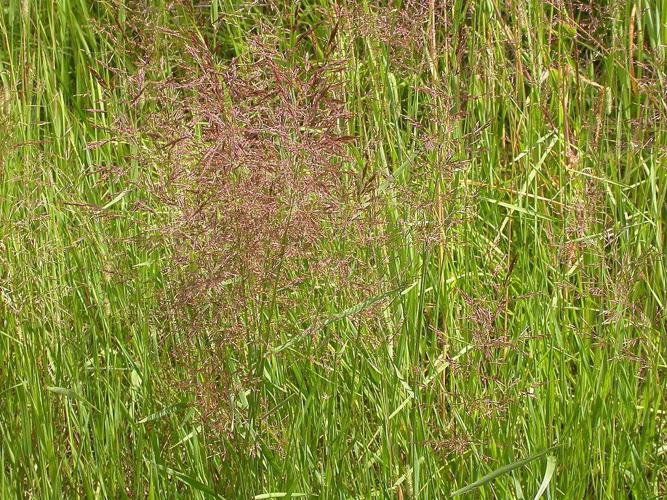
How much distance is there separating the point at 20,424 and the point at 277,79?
86 centimetres

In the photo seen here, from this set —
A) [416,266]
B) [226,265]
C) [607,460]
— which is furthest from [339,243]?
[607,460]

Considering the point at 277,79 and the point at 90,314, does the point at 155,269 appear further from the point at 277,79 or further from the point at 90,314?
the point at 277,79

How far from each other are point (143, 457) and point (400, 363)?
478 millimetres

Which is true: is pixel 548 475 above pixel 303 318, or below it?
below

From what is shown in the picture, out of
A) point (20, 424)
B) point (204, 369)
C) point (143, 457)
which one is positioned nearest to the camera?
point (204, 369)

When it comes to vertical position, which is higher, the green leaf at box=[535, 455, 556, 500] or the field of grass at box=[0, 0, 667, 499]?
the field of grass at box=[0, 0, 667, 499]

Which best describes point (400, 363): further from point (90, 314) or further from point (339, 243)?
point (90, 314)

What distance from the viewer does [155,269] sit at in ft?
7.00

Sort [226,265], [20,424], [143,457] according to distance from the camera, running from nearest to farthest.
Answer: [226,265] → [143,457] → [20,424]

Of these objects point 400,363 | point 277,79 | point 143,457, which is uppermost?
point 277,79

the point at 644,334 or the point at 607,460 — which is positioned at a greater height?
the point at 644,334

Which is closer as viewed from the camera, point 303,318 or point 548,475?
point 548,475

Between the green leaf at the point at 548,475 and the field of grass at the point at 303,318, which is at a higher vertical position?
the field of grass at the point at 303,318

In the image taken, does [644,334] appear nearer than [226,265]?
No
